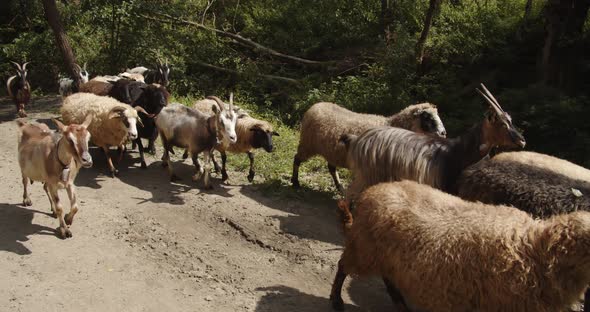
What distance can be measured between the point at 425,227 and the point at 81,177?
656cm

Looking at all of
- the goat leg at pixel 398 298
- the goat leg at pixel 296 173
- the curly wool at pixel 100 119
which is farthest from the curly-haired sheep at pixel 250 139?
the goat leg at pixel 398 298

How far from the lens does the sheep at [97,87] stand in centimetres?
1090

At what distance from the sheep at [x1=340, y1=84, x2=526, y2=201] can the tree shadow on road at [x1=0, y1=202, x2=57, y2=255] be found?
4104mm

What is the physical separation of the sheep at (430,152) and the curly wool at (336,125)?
1283 mm

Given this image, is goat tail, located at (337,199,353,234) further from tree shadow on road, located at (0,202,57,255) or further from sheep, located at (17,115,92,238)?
tree shadow on road, located at (0,202,57,255)

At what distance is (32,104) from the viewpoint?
14.3 meters

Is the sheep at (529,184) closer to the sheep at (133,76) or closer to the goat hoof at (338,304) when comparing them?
the goat hoof at (338,304)

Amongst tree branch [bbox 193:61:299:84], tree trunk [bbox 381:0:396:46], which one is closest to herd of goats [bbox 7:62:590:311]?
tree branch [bbox 193:61:299:84]

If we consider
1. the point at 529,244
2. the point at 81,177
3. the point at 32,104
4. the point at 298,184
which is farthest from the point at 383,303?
the point at 32,104

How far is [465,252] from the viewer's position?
13.3 ft

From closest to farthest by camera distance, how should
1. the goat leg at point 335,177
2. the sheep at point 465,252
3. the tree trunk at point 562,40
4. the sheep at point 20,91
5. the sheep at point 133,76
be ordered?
the sheep at point 465,252, the goat leg at point 335,177, the tree trunk at point 562,40, the sheep at point 133,76, the sheep at point 20,91

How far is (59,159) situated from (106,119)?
2500mm

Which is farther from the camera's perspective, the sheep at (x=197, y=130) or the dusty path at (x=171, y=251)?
the sheep at (x=197, y=130)

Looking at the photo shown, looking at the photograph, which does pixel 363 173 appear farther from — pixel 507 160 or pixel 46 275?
pixel 46 275
